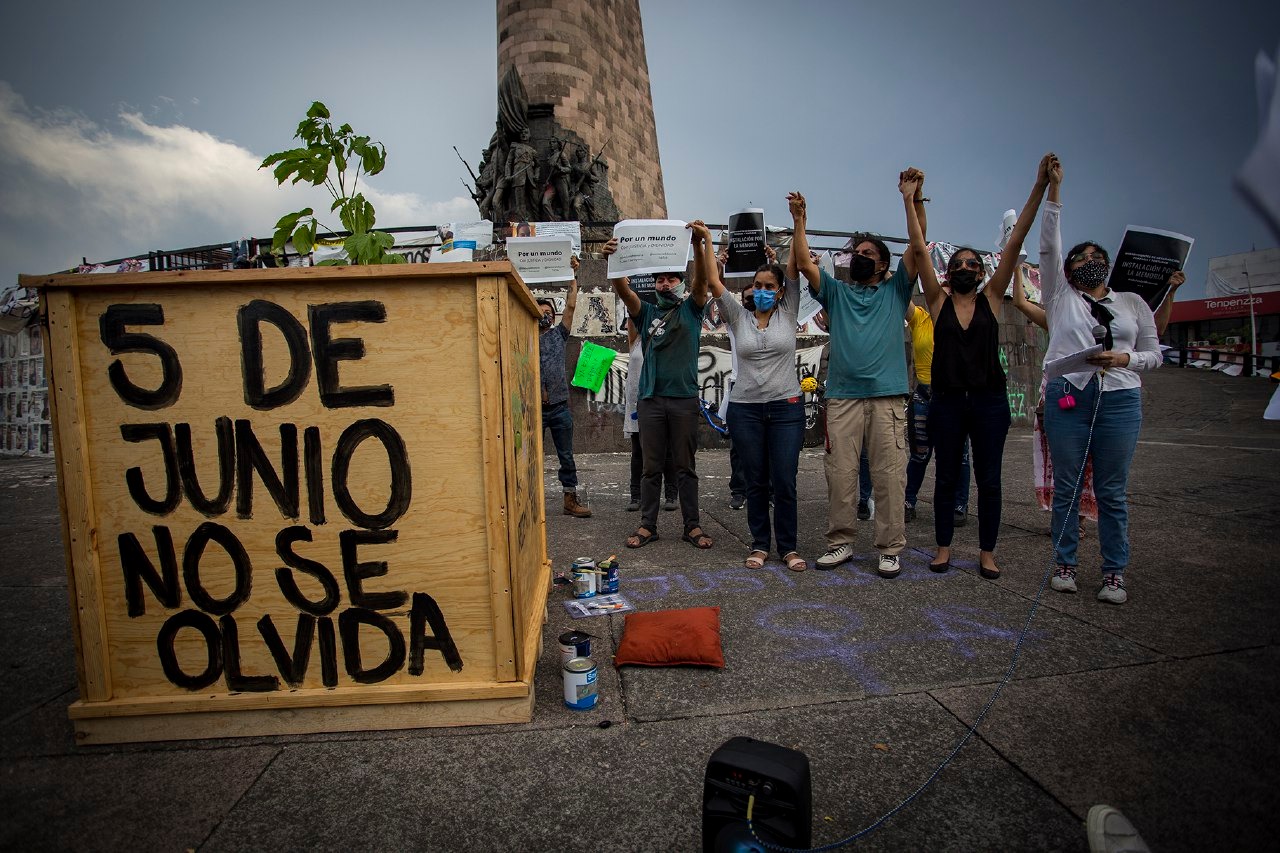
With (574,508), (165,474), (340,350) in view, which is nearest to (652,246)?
(574,508)

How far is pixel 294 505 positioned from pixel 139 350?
718 millimetres

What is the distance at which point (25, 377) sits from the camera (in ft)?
40.8

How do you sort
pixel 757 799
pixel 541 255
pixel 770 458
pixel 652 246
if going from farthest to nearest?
1. pixel 541 255
2. pixel 652 246
3. pixel 770 458
4. pixel 757 799

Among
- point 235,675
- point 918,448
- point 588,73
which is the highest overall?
point 588,73

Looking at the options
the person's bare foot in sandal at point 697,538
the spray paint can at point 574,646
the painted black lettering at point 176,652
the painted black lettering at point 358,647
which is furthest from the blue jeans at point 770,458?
the painted black lettering at point 176,652

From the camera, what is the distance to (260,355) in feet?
7.22

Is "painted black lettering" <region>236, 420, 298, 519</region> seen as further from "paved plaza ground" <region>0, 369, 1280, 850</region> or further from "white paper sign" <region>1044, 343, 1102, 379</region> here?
"white paper sign" <region>1044, 343, 1102, 379</region>

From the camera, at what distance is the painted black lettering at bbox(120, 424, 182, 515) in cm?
217

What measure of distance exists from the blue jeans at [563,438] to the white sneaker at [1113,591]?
3.97 meters

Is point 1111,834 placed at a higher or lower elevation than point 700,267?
lower

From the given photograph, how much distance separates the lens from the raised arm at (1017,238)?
3.48 m

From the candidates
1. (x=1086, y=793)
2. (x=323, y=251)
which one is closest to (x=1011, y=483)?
(x=1086, y=793)

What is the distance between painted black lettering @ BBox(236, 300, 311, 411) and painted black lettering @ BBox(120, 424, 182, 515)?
304mm

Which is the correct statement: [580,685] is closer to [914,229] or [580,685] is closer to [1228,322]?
[914,229]
